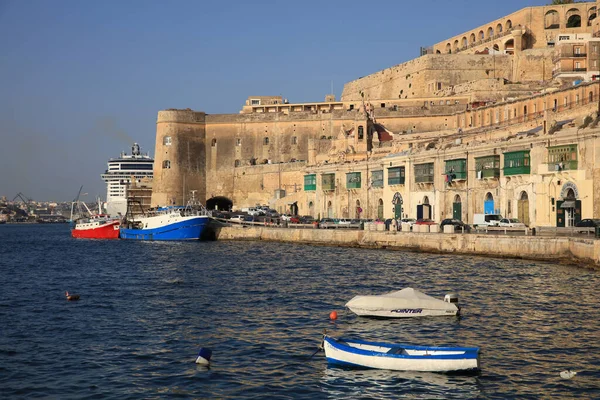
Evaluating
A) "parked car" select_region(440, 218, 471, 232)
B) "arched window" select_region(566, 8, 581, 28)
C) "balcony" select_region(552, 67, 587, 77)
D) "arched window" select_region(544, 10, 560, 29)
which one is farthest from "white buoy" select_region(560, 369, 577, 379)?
"arched window" select_region(566, 8, 581, 28)

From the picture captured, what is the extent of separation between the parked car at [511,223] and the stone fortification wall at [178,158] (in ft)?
157

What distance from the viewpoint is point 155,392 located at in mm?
15289

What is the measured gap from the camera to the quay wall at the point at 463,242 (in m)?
31.3

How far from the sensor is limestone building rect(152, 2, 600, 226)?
39.9 metres

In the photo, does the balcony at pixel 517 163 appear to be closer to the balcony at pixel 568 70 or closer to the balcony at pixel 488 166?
the balcony at pixel 488 166

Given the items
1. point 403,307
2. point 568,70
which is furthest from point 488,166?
point 568,70

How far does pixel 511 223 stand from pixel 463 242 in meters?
3.04

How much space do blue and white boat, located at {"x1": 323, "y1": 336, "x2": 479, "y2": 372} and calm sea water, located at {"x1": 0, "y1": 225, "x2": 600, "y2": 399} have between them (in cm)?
23

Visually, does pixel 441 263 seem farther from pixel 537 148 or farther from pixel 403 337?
pixel 403 337

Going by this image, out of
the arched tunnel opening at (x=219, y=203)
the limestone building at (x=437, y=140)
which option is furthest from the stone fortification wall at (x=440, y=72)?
the arched tunnel opening at (x=219, y=203)

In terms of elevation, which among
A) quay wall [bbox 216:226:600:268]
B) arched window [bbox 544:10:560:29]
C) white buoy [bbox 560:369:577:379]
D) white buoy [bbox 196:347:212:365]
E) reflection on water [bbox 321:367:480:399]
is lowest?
reflection on water [bbox 321:367:480:399]

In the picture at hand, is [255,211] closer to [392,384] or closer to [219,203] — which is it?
[219,203]

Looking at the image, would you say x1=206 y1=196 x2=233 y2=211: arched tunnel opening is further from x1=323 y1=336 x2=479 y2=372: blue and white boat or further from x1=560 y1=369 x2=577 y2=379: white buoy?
x1=560 y1=369 x2=577 y2=379: white buoy

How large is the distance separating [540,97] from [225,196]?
39.0 metres
